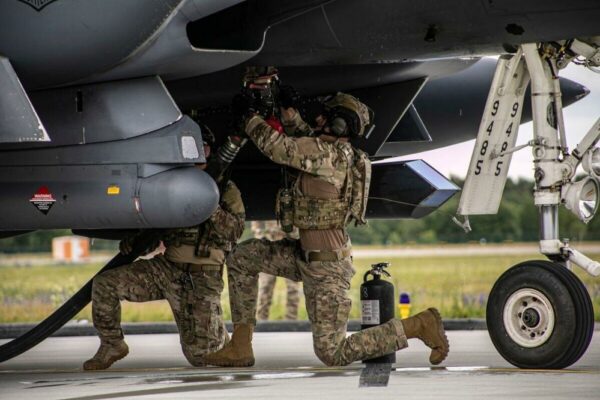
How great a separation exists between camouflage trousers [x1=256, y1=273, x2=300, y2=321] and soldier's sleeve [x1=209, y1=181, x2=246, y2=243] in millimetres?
6098

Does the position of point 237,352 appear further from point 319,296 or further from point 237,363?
point 319,296

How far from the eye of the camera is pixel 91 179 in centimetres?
782

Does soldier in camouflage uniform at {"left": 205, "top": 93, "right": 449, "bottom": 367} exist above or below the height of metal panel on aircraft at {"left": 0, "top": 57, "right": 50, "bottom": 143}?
below

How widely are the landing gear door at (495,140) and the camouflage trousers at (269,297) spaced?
6.82m

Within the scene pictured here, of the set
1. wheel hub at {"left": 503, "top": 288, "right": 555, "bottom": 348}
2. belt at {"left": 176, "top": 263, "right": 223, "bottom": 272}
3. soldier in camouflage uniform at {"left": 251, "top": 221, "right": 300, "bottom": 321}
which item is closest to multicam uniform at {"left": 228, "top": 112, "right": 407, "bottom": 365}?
belt at {"left": 176, "top": 263, "right": 223, "bottom": 272}

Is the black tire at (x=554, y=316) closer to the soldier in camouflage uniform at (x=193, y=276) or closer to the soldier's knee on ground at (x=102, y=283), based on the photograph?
the soldier in camouflage uniform at (x=193, y=276)

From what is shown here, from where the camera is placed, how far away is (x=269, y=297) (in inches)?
593

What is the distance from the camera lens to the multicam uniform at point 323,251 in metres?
7.78

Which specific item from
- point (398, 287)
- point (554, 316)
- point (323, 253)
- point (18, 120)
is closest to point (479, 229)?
point (398, 287)

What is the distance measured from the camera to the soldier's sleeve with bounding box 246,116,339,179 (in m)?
7.83

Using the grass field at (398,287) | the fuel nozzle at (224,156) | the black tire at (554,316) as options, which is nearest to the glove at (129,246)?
the fuel nozzle at (224,156)

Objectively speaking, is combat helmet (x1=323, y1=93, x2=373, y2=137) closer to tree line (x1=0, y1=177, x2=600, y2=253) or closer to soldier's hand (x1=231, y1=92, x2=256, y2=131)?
soldier's hand (x1=231, y1=92, x2=256, y2=131)

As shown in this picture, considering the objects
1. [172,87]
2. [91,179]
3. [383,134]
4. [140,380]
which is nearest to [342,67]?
[383,134]

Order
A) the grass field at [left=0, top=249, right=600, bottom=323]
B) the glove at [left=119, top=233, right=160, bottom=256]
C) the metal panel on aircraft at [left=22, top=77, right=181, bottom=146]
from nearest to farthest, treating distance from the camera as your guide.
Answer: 1. the metal panel on aircraft at [left=22, top=77, right=181, bottom=146]
2. the glove at [left=119, top=233, right=160, bottom=256]
3. the grass field at [left=0, top=249, right=600, bottom=323]
